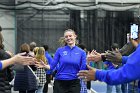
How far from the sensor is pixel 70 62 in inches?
360

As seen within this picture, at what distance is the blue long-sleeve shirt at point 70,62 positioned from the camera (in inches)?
360

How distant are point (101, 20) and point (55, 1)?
297cm

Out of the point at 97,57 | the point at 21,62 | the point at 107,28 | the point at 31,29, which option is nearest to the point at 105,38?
the point at 107,28

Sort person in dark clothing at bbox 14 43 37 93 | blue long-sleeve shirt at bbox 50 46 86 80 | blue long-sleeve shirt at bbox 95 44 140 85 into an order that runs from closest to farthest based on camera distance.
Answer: blue long-sleeve shirt at bbox 95 44 140 85
blue long-sleeve shirt at bbox 50 46 86 80
person in dark clothing at bbox 14 43 37 93

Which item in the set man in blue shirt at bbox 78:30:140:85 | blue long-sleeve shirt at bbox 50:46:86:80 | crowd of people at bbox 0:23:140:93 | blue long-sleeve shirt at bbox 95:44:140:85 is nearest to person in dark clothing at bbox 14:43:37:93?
crowd of people at bbox 0:23:140:93

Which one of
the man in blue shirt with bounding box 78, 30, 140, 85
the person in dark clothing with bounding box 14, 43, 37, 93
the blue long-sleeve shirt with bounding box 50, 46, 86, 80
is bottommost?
the person in dark clothing with bounding box 14, 43, 37, 93

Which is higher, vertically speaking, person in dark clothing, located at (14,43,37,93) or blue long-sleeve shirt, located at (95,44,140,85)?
blue long-sleeve shirt, located at (95,44,140,85)

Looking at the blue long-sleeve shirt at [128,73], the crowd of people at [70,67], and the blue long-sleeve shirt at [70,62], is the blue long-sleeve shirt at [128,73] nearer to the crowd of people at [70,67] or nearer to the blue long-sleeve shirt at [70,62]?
the crowd of people at [70,67]

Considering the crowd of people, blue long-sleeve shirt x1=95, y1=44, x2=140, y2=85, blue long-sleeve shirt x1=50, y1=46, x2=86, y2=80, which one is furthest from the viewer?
blue long-sleeve shirt x1=50, y1=46, x2=86, y2=80

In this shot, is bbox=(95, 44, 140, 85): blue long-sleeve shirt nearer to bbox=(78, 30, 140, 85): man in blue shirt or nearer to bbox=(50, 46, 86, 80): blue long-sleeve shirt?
bbox=(78, 30, 140, 85): man in blue shirt

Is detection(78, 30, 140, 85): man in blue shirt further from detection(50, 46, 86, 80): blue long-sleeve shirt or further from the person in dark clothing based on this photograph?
the person in dark clothing

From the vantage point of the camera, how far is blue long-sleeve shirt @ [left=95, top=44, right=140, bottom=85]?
4375mm

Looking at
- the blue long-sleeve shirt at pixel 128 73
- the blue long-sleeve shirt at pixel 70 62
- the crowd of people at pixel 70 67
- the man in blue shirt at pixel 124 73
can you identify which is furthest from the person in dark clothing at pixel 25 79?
the blue long-sleeve shirt at pixel 128 73

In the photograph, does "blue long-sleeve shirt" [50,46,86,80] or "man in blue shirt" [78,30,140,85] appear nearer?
"man in blue shirt" [78,30,140,85]
